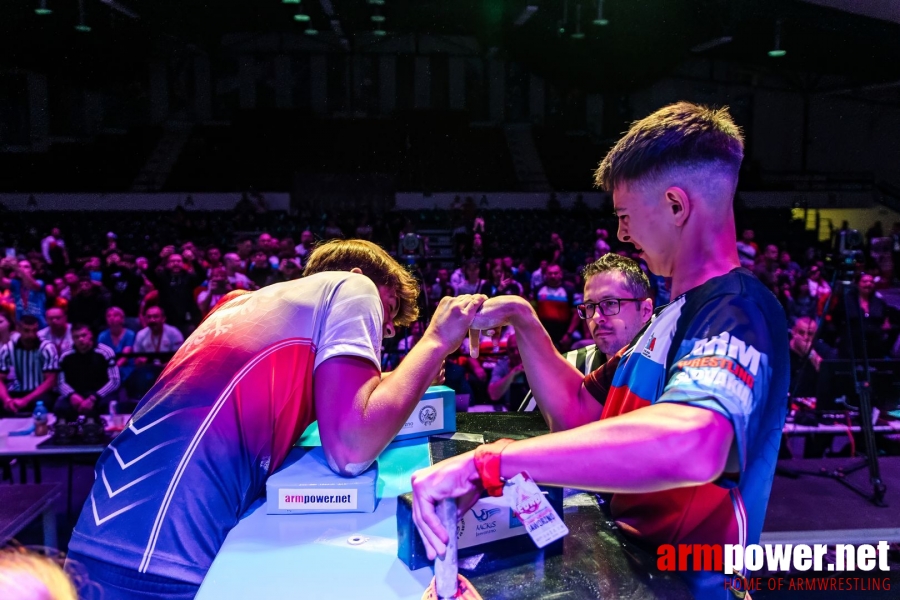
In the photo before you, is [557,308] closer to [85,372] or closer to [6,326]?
[85,372]

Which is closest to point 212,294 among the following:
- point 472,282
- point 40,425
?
point 40,425

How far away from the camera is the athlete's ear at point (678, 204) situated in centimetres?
102

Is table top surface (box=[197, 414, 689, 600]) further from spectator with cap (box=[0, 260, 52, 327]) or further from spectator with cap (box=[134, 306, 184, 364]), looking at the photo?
spectator with cap (box=[0, 260, 52, 327])

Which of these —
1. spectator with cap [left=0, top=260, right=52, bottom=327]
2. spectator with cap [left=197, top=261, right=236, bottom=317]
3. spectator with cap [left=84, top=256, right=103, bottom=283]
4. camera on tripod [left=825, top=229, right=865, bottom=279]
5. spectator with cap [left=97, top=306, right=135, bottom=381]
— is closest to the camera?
camera on tripod [left=825, top=229, right=865, bottom=279]

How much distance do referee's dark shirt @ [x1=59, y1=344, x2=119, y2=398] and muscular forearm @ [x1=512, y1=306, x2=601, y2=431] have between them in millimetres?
5059

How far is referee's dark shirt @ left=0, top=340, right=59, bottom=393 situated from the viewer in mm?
5629

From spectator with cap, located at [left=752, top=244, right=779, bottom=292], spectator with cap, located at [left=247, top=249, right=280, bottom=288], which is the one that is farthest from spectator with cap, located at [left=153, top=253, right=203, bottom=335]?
spectator with cap, located at [left=752, top=244, right=779, bottom=292]

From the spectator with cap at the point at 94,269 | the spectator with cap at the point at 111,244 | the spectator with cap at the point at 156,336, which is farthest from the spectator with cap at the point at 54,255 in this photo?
the spectator with cap at the point at 156,336

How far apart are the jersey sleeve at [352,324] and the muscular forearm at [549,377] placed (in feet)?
1.09

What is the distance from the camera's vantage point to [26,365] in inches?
222

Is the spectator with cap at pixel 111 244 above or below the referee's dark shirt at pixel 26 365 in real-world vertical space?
above

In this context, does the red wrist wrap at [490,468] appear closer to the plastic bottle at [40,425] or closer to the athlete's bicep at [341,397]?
the athlete's bicep at [341,397]

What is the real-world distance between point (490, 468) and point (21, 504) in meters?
3.00

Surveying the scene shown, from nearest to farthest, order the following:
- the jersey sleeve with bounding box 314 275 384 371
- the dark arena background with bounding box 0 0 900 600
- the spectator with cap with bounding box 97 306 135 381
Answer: the dark arena background with bounding box 0 0 900 600 < the jersey sleeve with bounding box 314 275 384 371 < the spectator with cap with bounding box 97 306 135 381
